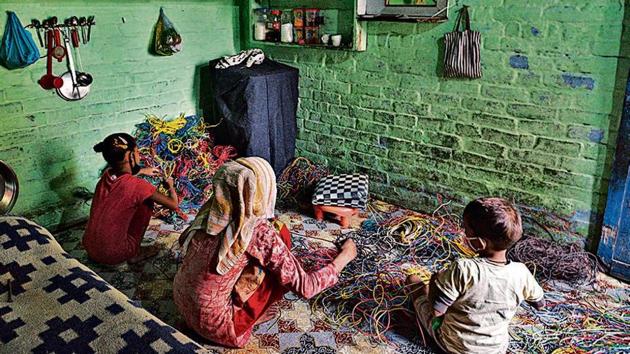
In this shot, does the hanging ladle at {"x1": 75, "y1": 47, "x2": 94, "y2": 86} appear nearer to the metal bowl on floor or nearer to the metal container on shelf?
the metal bowl on floor

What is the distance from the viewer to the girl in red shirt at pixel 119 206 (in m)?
3.15

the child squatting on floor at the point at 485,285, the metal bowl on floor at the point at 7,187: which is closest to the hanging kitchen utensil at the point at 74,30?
the metal bowl on floor at the point at 7,187

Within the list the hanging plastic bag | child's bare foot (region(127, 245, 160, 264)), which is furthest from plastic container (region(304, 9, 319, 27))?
child's bare foot (region(127, 245, 160, 264))

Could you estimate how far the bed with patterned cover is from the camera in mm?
1929

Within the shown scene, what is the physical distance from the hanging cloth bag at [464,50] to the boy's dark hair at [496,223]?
160 cm

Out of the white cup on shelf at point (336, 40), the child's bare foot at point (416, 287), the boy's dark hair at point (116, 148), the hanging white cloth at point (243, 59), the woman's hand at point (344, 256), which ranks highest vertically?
the white cup on shelf at point (336, 40)

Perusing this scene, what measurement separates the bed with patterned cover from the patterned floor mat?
1.96 ft

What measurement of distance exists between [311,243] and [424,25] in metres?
Answer: 1.78

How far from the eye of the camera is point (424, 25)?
3.76m

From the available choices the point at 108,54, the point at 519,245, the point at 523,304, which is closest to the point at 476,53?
the point at 519,245

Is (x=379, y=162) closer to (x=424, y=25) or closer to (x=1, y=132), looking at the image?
(x=424, y=25)

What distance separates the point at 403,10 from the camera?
Answer: 3822 millimetres

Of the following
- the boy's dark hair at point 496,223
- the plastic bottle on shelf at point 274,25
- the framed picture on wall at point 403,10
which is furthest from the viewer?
the plastic bottle on shelf at point 274,25

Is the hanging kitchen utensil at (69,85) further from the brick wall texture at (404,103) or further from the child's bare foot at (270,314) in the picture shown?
the child's bare foot at (270,314)
